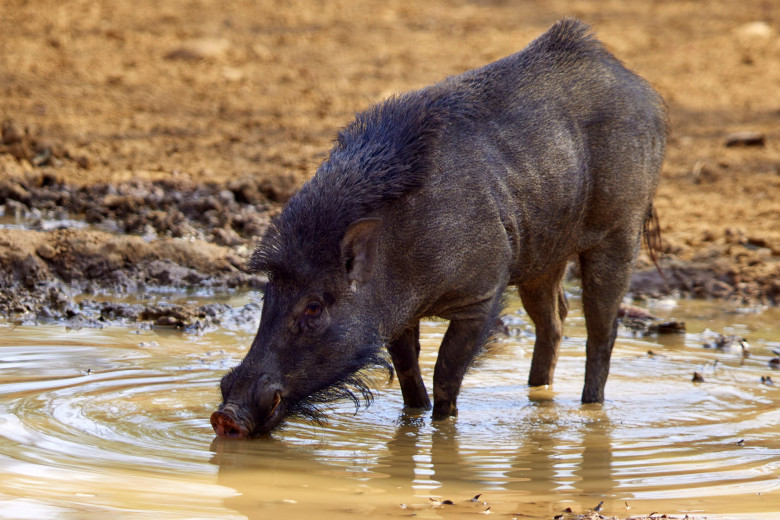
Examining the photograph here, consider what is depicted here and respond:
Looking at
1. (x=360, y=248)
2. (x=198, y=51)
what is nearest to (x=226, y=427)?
(x=360, y=248)

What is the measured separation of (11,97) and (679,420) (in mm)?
9282

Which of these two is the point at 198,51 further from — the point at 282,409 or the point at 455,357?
the point at 282,409

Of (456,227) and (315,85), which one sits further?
(315,85)

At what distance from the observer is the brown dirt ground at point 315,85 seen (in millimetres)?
10391

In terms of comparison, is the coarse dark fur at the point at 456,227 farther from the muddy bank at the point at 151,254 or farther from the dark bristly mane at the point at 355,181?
the muddy bank at the point at 151,254

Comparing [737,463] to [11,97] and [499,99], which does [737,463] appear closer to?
[499,99]

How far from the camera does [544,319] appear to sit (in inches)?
249

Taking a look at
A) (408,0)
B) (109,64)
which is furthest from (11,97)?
(408,0)

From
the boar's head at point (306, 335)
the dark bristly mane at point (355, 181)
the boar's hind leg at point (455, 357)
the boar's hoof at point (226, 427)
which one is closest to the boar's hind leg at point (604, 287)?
the boar's hind leg at point (455, 357)

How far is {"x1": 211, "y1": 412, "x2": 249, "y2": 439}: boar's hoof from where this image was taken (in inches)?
178

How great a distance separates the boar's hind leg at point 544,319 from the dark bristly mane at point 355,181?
1366mm

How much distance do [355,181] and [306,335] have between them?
0.70 meters

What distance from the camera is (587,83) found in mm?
5969

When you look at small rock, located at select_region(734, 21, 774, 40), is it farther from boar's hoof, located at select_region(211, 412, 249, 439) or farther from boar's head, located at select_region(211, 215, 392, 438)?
boar's hoof, located at select_region(211, 412, 249, 439)
